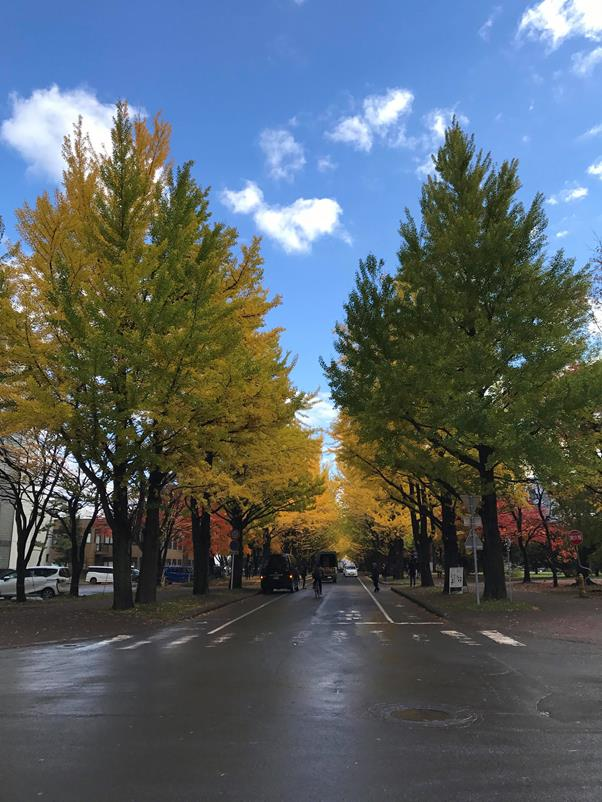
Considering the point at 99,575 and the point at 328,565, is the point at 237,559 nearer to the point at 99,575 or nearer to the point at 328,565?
the point at 328,565

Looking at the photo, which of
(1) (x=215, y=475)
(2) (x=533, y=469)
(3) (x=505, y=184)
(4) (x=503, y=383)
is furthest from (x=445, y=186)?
(1) (x=215, y=475)

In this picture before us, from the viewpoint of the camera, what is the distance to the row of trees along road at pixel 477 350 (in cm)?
1642

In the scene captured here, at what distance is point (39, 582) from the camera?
31.8 metres

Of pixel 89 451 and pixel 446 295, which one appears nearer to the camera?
pixel 89 451

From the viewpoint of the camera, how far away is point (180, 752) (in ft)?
17.0

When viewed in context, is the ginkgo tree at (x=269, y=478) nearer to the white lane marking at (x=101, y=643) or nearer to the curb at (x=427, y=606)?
the white lane marking at (x=101, y=643)

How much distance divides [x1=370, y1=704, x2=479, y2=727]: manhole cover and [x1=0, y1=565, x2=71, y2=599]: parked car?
2879 centimetres

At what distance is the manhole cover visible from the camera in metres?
6.05

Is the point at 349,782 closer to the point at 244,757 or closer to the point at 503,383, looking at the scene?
the point at 244,757

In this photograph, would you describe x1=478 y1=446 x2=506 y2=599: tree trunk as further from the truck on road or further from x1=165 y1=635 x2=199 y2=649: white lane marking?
the truck on road

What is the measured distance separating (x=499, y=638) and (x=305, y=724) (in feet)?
26.4

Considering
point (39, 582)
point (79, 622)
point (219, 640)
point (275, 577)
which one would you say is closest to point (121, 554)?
point (79, 622)

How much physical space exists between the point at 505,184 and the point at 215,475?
44.4 feet

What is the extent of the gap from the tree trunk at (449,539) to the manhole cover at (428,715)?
1908 cm
